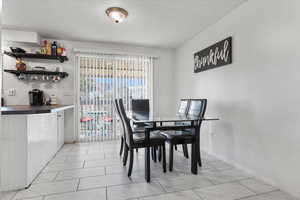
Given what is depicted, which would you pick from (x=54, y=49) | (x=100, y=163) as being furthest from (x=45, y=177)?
(x=54, y=49)

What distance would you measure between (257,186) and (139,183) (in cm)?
138

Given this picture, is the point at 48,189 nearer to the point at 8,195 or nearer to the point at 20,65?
the point at 8,195

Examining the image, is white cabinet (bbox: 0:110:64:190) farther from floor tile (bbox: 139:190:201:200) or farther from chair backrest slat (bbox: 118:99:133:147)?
floor tile (bbox: 139:190:201:200)

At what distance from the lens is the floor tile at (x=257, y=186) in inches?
75.6

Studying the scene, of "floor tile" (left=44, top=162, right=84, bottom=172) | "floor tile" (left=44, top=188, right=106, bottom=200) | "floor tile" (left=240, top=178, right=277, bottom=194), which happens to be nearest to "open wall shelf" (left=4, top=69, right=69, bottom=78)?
"floor tile" (left=44, top=162, right=84, bottom=172)

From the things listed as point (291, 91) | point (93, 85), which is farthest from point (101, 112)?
point (291, 91)

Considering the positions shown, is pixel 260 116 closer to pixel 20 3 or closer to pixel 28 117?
pixel 28 117

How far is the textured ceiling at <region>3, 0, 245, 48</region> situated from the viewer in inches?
96.1

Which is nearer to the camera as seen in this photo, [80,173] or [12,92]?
[80,173]

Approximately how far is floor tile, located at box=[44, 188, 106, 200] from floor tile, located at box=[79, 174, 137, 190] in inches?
4.3

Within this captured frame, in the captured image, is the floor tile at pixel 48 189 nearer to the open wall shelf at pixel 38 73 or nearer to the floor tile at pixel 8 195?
the floor tile at pixel 8 195

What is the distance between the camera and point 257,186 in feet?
6.58

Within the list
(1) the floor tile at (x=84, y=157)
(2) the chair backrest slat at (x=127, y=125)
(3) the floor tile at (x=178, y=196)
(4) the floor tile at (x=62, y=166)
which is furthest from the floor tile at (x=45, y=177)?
(3) the floor tile at (x=178, y=196)

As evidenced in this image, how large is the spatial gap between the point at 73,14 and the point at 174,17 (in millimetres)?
1626
